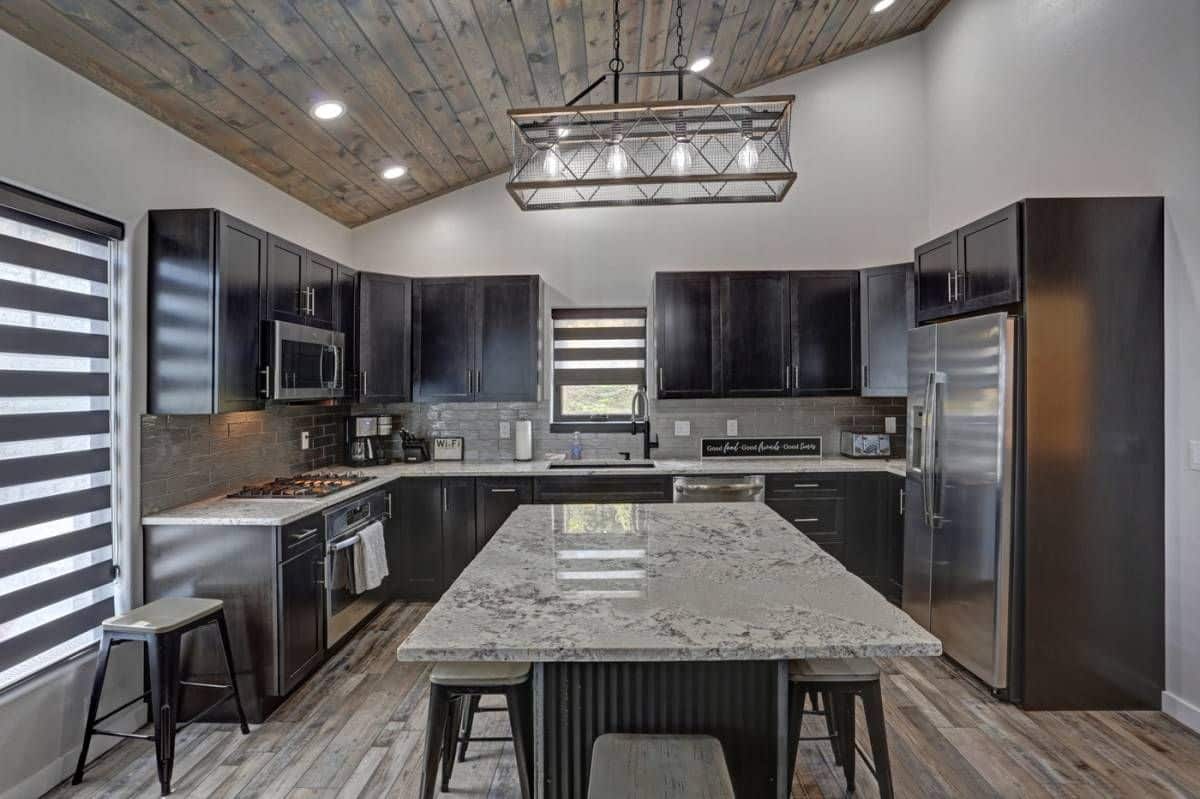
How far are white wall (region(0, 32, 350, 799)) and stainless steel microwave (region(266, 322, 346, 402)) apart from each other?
1.85 feet

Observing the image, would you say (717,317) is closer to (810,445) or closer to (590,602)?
(810,445)

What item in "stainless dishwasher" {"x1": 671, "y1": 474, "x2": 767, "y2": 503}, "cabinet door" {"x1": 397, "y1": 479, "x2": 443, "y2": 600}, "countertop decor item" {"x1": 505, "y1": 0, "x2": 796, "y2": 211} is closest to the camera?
"countertop decor item" {"x1": 505, "y1": 0, "x2": 796, "y2": 211}

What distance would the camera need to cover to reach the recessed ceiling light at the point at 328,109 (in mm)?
3062

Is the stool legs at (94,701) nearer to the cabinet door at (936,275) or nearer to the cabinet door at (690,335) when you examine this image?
the cabinet door at (690,335)

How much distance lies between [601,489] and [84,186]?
3.06 m

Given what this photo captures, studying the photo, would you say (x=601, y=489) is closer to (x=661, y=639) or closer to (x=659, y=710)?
(x=659, y=710)

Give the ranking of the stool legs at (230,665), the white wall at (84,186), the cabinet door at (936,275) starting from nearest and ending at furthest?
the white wall at (84,186) → the stool legs at (230,665) → the cabinet door at (936,275)

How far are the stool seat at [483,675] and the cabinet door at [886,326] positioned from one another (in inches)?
134

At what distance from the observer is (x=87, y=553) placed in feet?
8.25

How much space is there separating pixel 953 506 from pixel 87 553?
4.01 meters

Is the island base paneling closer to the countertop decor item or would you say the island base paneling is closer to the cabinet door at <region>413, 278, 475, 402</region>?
the countertop decor item

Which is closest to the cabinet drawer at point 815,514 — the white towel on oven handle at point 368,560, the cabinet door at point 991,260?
the cabinet door at point 991,260

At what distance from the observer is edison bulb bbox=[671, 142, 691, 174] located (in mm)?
2029

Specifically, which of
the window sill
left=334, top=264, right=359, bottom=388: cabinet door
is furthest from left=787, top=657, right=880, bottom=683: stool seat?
left=334, top=264, right=359, bottom=388: cabinet door
